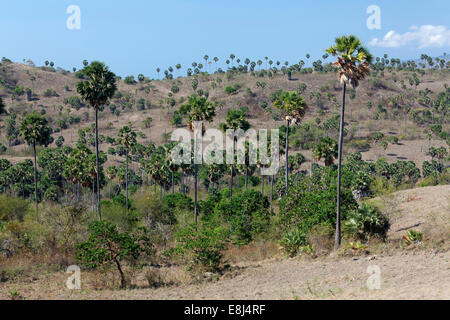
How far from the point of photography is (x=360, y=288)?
19.5m

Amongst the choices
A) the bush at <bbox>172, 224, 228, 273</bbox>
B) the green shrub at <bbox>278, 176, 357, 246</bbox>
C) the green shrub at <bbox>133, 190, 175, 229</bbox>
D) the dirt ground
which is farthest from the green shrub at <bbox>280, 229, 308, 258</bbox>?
the green shrub at <bbox>133, 190, 175, 229</bbox>

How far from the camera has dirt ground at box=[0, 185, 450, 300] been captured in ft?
63.4

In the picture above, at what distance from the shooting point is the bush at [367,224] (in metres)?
29.0

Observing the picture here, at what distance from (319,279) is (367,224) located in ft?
28.1

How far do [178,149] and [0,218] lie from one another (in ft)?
85.3

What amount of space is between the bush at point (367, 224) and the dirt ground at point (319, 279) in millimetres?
1080

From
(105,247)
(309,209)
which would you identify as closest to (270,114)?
→ (309,209)

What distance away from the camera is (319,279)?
22.6m

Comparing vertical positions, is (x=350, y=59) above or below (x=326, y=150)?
above

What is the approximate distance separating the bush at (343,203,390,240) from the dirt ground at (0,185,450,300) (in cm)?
108

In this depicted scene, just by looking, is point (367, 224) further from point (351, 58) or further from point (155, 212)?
point (155, 212)

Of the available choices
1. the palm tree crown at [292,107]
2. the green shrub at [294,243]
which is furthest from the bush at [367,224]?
the palm tree crown at [292,107]
